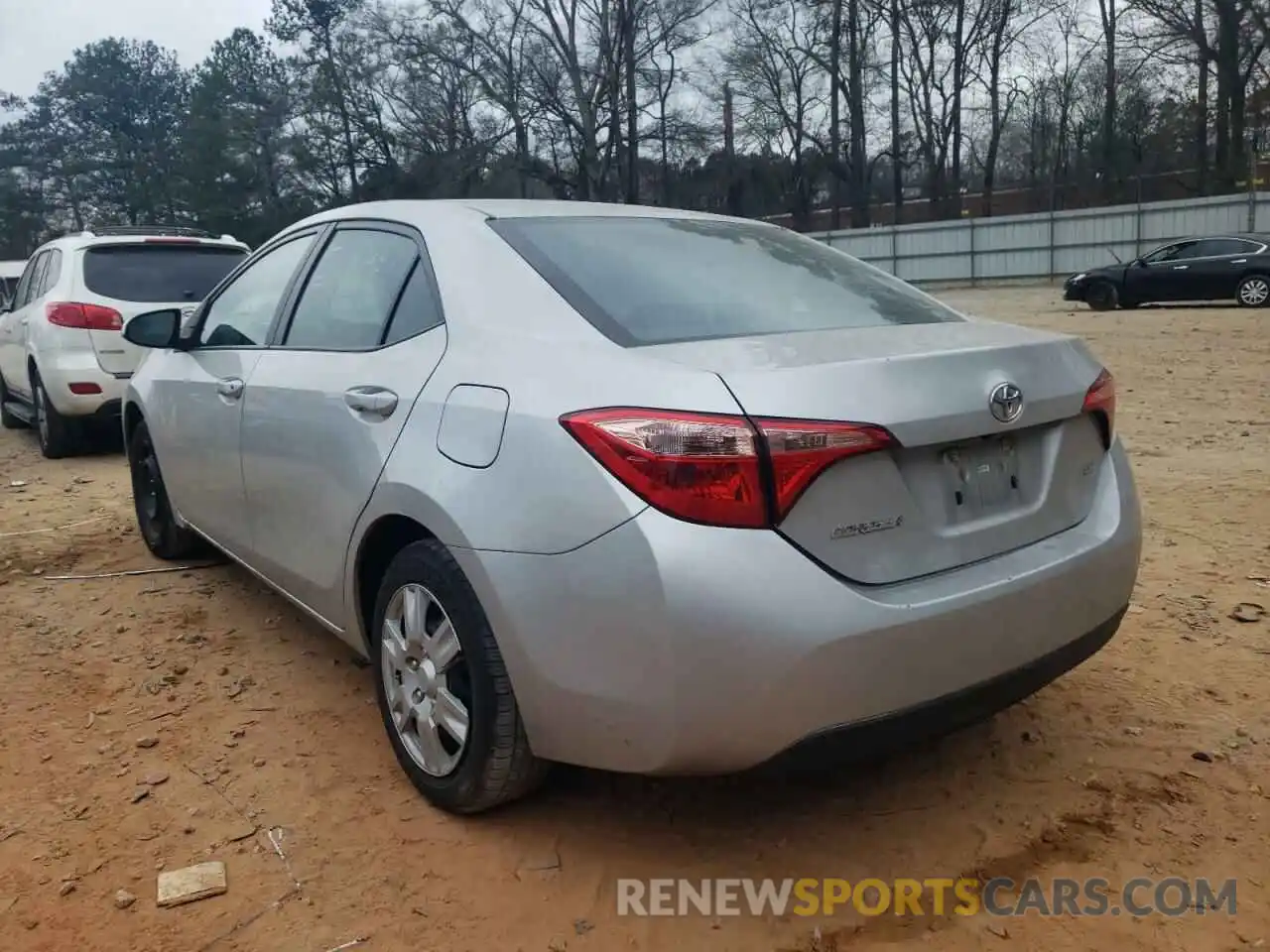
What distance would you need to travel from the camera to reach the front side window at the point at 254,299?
3.51 metres

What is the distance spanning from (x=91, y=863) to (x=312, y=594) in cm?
91

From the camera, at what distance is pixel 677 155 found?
4300 centimetres

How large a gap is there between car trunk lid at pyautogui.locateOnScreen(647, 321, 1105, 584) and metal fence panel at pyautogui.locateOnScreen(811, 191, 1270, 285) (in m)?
26.9

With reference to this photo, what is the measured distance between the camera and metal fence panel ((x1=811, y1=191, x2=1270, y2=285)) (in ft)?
93.4

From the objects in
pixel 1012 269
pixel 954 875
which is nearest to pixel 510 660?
pixel 954 875

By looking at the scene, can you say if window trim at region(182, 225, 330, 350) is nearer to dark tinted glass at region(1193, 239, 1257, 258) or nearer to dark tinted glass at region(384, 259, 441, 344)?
dark tinted glass at region(384, 259, 441, 344)

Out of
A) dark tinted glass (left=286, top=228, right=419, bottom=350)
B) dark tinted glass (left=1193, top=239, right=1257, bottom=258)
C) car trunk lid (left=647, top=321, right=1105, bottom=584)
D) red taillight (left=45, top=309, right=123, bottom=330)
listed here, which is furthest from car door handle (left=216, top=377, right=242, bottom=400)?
dark tinted glass (left=1193, top=239, right=1257, bottom=258)

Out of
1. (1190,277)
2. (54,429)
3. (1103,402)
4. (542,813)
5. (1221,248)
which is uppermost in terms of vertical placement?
(1221,248)

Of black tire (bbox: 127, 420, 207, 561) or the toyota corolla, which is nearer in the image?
the toyota corolla

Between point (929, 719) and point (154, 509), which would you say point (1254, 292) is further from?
point (929, 719)

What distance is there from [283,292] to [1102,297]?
61.9 feet

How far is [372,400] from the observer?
8.67 ft

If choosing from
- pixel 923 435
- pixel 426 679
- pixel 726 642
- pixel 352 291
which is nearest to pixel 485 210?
pixel 352 291

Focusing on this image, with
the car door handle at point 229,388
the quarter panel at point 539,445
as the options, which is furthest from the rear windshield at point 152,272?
the quarter panel at point 539,445
